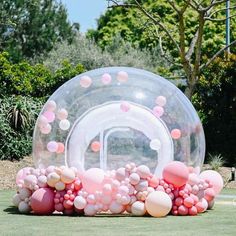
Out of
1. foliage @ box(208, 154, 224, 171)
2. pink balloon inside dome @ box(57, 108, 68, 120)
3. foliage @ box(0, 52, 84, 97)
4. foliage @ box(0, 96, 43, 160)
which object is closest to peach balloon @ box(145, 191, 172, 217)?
pink balloon inside dome @ box(57, 108, 68, 120)

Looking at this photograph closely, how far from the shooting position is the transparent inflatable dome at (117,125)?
11.0 m

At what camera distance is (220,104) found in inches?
803

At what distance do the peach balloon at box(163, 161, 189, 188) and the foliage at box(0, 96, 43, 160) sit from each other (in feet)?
29.1

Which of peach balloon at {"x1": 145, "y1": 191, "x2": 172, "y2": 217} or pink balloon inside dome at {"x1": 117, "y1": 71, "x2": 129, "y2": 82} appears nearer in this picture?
peach balloon at {"x1": 145, "y1": 191, "x2": 172, "y2": 217}

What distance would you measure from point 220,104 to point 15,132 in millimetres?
5893

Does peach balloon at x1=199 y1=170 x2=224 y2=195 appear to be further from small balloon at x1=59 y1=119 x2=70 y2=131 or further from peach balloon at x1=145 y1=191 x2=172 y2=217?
small balloon at x1=59 y1=119 x2=70 y2=131

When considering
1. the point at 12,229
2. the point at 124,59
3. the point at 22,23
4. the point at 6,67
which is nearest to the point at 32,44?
the point at 22,23

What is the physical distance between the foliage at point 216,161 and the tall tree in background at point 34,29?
79.9 ft

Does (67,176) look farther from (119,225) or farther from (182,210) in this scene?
(182,210)

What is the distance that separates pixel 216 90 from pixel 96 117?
31.9 ft

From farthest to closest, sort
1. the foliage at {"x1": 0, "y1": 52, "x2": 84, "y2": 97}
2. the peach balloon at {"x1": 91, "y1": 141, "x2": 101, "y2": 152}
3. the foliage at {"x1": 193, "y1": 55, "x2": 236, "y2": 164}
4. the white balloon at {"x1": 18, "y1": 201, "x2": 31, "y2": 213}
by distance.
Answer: the foliage at {"x1": 0, "y1": 52, "x2": 84, "y2": 97}
the foliage at {"x1": 193, "y1": 55, "x2": 236, "y2": 164}
the peach balloon at {"x1": 91, "y1": 141, "x2": 101, "y2": 152}
the white balloon at {"x1": 18, "y1": 201, "x2": 31, "y2": 213}

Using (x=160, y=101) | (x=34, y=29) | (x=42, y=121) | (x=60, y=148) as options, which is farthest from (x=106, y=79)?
(x=34, y=29)

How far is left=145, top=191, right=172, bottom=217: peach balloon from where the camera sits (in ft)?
33.6

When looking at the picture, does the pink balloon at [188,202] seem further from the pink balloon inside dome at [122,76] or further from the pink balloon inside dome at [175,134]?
the pink balloon inside dome at [122,76]
